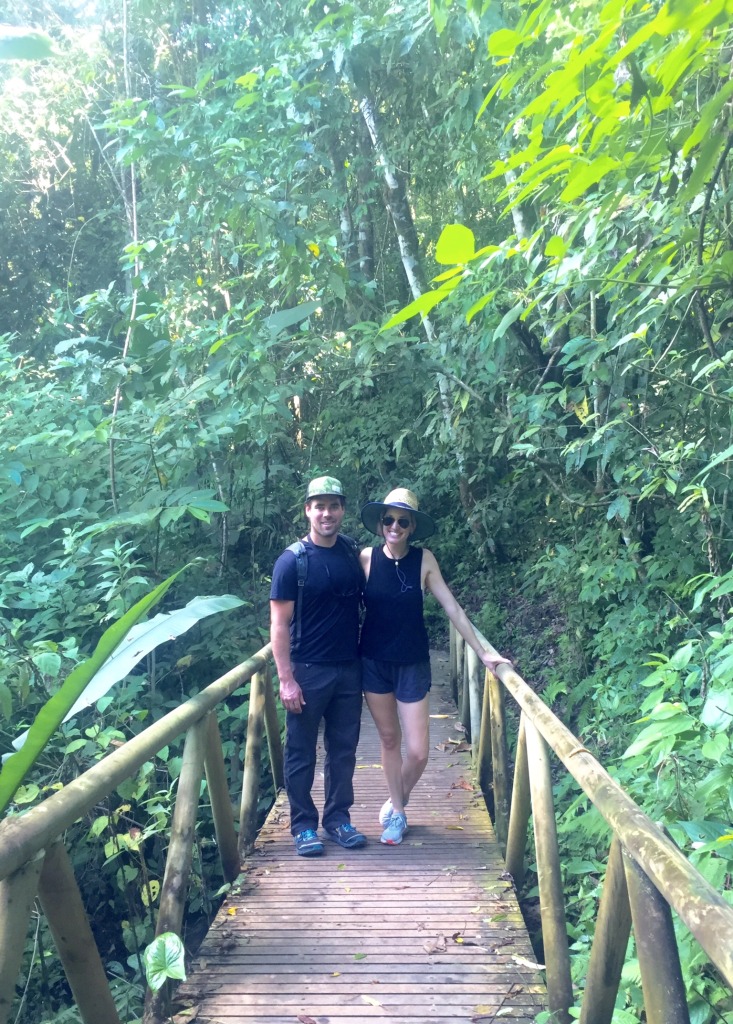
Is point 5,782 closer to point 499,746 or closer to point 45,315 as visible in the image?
point 499,746

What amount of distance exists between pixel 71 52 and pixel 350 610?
426 inches

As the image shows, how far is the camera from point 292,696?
11.9ft

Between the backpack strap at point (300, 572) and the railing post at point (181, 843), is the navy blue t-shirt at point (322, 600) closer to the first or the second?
the backpack strap at point (300, 572)

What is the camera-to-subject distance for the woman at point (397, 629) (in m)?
3.76

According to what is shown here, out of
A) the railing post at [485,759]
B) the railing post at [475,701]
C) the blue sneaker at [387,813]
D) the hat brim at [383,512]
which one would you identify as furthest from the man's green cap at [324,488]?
the railing post at [475,701]

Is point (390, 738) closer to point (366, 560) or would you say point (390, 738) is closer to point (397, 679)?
point (397, 679)

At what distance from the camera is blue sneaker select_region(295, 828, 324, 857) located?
3.86 meters

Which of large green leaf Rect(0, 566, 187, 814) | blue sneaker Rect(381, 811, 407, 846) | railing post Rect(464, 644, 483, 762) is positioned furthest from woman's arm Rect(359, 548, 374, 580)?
large green leaf Rect(0, 566, 187, 814)

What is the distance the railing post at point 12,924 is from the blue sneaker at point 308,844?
7.77 feet

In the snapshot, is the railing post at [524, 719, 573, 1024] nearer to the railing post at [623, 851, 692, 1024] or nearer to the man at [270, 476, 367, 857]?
the railing post at [623, 851, 692, 1024]

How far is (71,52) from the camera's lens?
35.6 feet

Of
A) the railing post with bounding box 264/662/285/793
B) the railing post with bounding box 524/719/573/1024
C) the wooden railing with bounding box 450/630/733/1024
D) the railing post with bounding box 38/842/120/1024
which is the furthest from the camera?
the railing post with bounding box 264/662/285/793

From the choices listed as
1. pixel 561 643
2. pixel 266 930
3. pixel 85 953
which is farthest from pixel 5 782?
pixel 561 643

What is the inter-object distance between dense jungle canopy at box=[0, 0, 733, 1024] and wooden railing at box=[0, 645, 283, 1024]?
59cm
